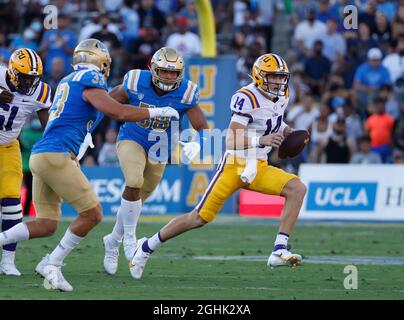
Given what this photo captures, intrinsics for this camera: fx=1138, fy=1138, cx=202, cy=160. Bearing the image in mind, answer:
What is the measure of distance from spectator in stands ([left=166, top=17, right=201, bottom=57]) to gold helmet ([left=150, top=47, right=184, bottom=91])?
8577mm

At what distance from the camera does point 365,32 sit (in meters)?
17.7

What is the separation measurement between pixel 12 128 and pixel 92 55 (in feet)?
3.66

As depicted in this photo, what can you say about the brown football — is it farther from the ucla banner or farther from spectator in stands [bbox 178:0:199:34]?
spectator in stands [bbox 178:0:199:34]

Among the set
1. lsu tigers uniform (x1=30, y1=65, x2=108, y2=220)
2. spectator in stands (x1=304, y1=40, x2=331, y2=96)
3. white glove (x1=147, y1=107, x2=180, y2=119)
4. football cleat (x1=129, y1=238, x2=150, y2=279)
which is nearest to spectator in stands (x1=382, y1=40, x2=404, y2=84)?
spectator in stands (x1=304, y1=40, x2=331, y2=96)

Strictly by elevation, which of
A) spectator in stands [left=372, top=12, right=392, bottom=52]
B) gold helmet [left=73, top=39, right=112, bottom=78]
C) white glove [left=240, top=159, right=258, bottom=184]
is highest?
spectator in stands [left=372, top=12, right=392, bottom=52]

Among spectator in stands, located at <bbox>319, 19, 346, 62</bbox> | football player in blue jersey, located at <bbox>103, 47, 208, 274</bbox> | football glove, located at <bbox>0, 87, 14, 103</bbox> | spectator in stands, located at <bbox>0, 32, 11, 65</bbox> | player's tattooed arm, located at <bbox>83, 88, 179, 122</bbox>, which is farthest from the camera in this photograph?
spectator in stands, located at <bbox>319, 19, 346, 62</bbox>

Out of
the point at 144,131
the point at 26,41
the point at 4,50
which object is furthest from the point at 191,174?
the point at 144,131

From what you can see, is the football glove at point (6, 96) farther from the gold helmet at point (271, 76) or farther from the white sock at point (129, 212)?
the gold helmet at point (271, 76)

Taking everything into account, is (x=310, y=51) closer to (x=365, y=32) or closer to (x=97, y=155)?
(x=365, y=32)

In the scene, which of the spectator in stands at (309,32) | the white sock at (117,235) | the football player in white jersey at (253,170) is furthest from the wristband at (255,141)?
the spectator in stands at (309,32)

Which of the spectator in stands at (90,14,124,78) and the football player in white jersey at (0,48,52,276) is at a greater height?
the spectator in stands at (90,14,124,78)

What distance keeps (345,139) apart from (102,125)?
385 cm

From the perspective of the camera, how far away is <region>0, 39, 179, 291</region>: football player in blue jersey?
824cm

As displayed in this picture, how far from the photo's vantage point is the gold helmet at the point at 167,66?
31.1 ft
